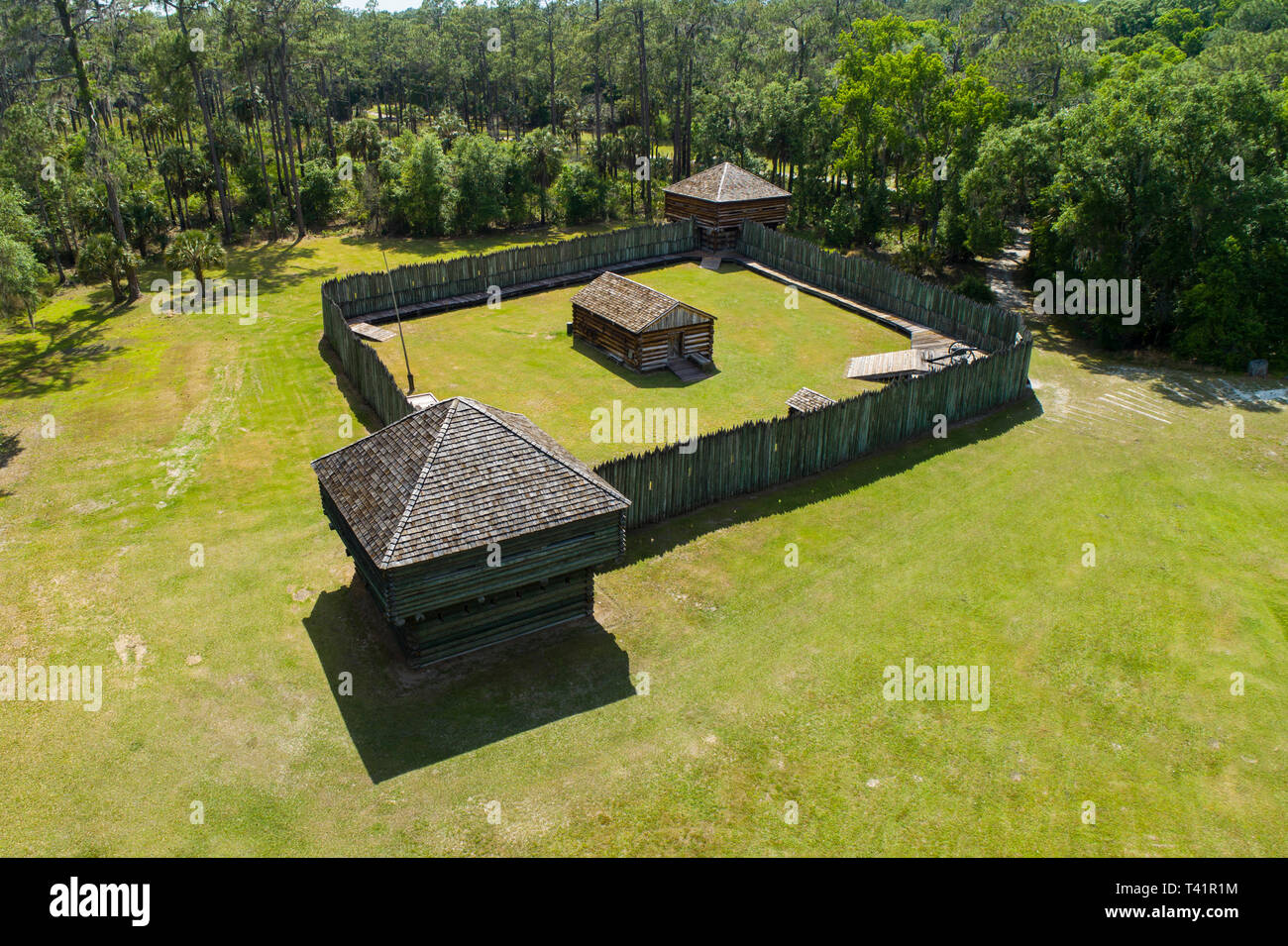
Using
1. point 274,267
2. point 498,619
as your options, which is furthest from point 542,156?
point 498,619

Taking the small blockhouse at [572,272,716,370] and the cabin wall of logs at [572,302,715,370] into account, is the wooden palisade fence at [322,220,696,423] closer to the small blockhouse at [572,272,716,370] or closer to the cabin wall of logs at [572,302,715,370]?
the small blockhouse at [572,272,716,370]

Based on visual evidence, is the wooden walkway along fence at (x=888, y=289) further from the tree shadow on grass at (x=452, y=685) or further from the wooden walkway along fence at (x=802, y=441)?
the tree shadow on grass at (x=452, y=685)

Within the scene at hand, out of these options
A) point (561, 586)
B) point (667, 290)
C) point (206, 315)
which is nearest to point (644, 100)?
point (667, 290)

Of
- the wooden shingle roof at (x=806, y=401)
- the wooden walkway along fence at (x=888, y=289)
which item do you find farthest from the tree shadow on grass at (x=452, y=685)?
the wooden walkway along fence at (x=888, y=289)

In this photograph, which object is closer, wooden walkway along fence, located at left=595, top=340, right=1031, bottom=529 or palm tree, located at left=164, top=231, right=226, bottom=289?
wooden walkway along fence, located at left=595, top=340, right=1031, bottom=529

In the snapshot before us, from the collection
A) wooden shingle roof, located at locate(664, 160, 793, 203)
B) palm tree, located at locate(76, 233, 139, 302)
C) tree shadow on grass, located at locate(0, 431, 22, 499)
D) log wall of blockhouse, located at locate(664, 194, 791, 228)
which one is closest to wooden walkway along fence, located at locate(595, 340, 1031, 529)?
tree shadow on grass, located at locate(0, 431, 22, 499)

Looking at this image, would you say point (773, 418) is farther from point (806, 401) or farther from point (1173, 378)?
point (1173, 378)
